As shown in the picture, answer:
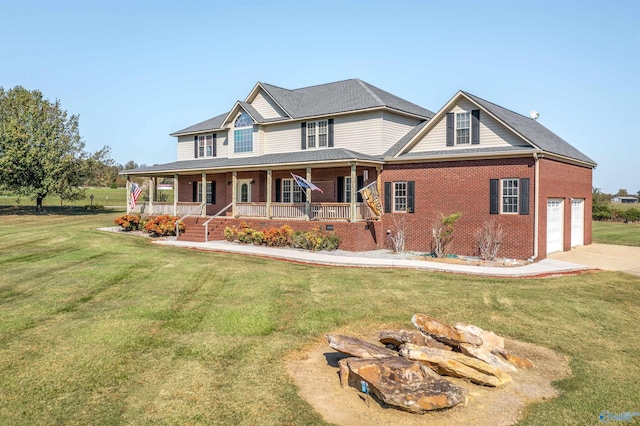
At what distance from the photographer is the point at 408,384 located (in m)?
6.75

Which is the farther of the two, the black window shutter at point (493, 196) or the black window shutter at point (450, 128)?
the black window shutter at point (450, 128)

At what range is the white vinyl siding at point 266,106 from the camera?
97.1ft

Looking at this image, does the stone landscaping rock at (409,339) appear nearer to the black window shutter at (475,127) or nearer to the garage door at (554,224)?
the black window shutter at (475,127)

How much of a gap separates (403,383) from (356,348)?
1.26 meters

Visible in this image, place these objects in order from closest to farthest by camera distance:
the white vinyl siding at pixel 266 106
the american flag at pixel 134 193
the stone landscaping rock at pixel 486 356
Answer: the stone landscaping rock at pixel 486 356 → the white vinyl siding at pixel 266 106 → the american flag at pixel 134 193

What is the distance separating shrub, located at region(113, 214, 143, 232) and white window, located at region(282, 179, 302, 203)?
1025 centimetres

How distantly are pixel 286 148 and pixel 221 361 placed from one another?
21762mm

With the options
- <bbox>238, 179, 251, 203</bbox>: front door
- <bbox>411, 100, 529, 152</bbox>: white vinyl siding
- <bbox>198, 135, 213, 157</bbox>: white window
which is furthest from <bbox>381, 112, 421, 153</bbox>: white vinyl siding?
<bbox>198, 135, 213, 157</bbox>: white window

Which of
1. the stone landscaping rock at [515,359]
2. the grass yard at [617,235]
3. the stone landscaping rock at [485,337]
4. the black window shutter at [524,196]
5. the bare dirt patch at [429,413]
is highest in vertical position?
the black window shutter at [524,196]

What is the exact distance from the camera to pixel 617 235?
103 ft

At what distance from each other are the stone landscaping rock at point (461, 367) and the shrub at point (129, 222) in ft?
89.2

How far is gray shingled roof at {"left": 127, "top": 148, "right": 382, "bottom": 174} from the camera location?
23547mm

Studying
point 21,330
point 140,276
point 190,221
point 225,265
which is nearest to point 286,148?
point 190,221

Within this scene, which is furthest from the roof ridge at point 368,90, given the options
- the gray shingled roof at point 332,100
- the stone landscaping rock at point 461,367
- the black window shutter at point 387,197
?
the stone landscaping rock at point 461,367
